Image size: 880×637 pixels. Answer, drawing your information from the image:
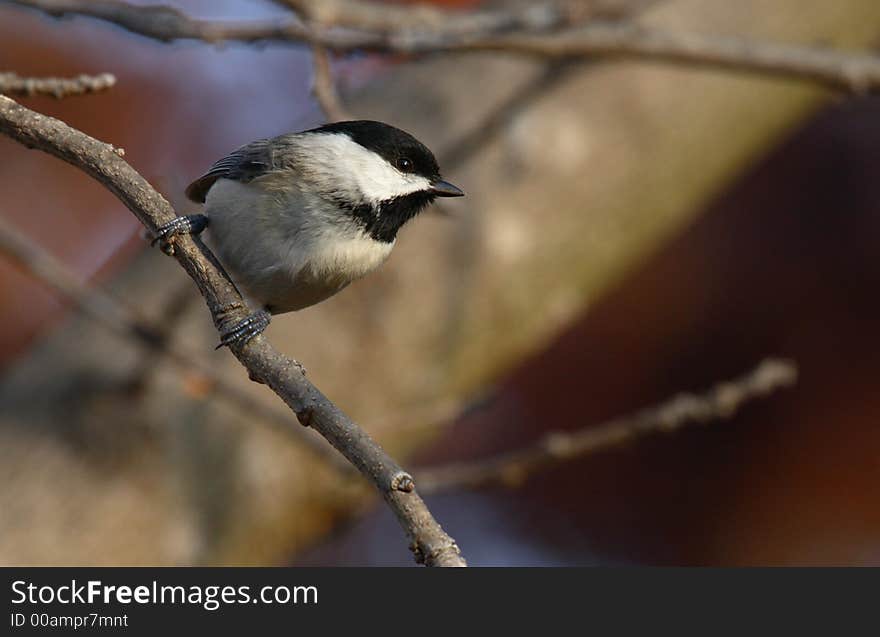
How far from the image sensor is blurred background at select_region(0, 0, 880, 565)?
A: 261 centimetres

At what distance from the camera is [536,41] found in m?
2.23

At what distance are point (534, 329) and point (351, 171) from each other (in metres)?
1.59

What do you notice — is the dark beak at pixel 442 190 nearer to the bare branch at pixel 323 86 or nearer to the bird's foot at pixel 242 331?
the bare branch at pixel 323 86

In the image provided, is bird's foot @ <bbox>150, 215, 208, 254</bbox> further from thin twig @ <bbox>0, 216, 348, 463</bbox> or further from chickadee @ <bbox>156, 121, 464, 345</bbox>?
thin twig @ <bbox>0, 216, 348, 463</bbox>

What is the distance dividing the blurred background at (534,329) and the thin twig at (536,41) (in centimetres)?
38

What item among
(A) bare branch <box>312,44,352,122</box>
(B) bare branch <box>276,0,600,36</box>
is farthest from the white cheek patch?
(B) bare branch <box>276,0,600,36</box>

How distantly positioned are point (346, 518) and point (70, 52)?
1.95m

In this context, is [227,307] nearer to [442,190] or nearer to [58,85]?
[58,85]

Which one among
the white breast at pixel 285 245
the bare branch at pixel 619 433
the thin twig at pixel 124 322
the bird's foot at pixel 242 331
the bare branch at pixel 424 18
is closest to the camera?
the bird's foot at pixel 242 331

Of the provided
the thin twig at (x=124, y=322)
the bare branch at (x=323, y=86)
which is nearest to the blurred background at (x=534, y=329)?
the thin twig at (x=124, y=322)

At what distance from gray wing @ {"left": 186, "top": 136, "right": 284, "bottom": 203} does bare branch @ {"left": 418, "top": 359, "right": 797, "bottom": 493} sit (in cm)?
94

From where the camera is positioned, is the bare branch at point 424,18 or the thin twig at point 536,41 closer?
the thin twig at point 536,41

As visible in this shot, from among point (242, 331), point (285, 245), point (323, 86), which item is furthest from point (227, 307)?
point (323, 86)

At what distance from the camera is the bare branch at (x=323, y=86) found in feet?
5.84
